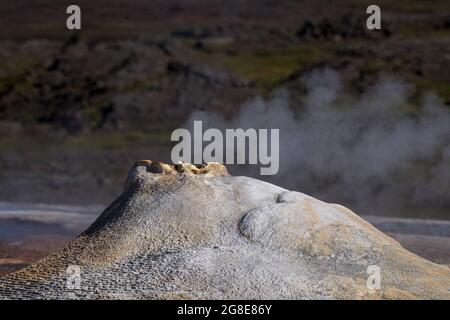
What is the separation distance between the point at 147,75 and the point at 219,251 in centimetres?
2347

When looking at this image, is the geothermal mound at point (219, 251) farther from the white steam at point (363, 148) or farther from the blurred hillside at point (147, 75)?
the blurred hillside at point (147, 75)

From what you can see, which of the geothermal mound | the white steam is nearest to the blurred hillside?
the white steam

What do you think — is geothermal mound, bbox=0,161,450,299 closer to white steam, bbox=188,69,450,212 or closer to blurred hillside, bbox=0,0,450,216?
white steam, bbox=188,69,450,212

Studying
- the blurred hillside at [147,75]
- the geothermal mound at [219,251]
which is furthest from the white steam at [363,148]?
the geothermal mound at [219,251]

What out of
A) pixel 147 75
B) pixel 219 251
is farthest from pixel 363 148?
pixel 219 251

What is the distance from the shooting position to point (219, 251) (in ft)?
33.6

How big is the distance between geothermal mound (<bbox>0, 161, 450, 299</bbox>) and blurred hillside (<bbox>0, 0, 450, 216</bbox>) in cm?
1312

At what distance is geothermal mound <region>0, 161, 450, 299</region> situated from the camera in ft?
32.3

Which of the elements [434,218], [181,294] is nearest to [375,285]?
[181,294]

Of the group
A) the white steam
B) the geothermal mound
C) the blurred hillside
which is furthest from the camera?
the blurred hillside

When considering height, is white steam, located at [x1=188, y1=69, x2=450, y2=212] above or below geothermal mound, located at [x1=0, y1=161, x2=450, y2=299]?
below

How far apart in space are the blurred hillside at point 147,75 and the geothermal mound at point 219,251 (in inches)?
516

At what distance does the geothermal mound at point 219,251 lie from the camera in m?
9.85

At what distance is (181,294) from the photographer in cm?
966
